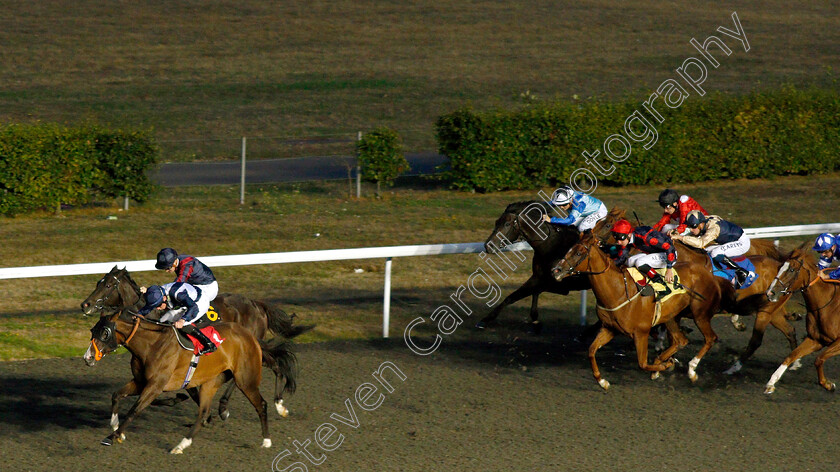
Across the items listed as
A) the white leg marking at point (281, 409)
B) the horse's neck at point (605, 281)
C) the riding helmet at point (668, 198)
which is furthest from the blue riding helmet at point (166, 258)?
the riding helmet at point (668, 198)

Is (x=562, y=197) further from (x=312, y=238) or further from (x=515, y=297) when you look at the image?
(x=312, y=238)

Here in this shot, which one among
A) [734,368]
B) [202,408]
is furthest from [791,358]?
[202,408]

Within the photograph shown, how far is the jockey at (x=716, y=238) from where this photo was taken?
8922mm

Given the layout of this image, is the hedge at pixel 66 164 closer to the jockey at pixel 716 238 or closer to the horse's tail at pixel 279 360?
the horse's tail at pixel 279 360

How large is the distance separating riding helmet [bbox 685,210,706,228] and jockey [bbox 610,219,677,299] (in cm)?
57

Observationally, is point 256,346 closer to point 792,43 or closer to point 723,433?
point 723,433

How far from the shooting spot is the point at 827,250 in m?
8.34

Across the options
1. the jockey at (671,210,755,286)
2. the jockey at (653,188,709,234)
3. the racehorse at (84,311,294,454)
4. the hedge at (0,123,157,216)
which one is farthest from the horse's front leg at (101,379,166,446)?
the hedge at (0,123,157,216)

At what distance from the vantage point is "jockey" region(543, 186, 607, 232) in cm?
961

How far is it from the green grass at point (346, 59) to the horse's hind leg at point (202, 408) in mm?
13274

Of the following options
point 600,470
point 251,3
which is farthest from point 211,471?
point 251,3

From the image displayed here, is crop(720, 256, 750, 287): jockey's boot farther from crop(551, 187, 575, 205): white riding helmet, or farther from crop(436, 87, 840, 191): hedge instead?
crop(436, 87, 840, 191): hedge

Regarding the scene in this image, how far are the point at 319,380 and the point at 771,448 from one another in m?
3.61

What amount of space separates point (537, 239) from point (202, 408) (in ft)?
13.1
